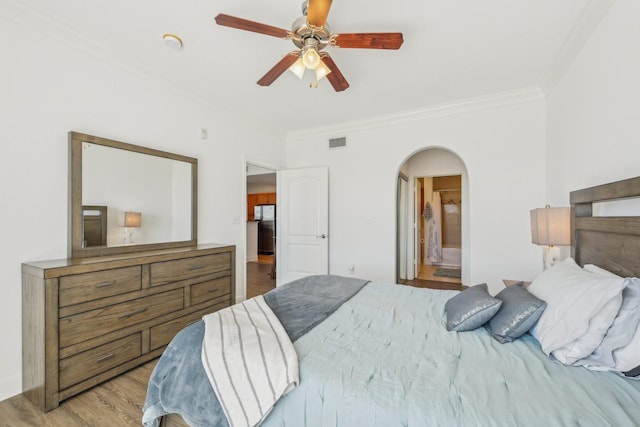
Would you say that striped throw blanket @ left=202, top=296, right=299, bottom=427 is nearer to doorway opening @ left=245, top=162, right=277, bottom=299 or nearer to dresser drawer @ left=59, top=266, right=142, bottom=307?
dresser drawer @ left=59, top=266, right=142, bottom=307

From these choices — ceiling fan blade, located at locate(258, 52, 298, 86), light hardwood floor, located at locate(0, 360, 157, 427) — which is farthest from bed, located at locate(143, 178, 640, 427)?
ceiling fan blade, located at locate(258, 52, 298, 86)

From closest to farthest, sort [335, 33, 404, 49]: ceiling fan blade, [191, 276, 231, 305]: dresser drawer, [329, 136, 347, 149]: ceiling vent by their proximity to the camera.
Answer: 1. [335, 33, 404, 49]: ceiling fan blade
2. [191, 276, 231, 305]: dresser drawer
3. [329, 136, 347, 149]: ceiling vent

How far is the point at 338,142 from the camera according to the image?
4.29 m

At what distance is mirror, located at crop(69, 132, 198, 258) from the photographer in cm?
217

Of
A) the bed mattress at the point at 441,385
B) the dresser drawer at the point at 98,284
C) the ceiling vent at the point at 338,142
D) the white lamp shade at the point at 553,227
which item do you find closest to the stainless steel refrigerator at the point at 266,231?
the ceiling vent at the point at 338,142

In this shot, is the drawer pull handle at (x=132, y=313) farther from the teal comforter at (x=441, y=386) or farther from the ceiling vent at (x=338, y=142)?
the ceiling vent at (x=338, y=142)

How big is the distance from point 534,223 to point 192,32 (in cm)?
313

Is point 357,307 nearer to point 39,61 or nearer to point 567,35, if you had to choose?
point 567,35

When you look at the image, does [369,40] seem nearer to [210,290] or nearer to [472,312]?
[472,312]

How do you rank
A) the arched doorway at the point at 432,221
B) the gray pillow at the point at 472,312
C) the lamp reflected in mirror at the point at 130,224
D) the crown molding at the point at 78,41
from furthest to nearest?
1. the arched doorway at the point at 432,221
2. the lamp reflected in mirror at the point at 130,224
3. the crown molding at the point at 78,41
4. the gray pillow at the point at 472,312

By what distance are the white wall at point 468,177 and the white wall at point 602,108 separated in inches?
20.1

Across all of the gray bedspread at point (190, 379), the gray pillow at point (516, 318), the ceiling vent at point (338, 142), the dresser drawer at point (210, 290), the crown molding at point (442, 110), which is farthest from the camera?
the ceiling vent at point (338, 142)

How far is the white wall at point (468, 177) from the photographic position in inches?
125

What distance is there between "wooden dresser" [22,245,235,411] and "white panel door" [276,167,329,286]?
6.52ft
